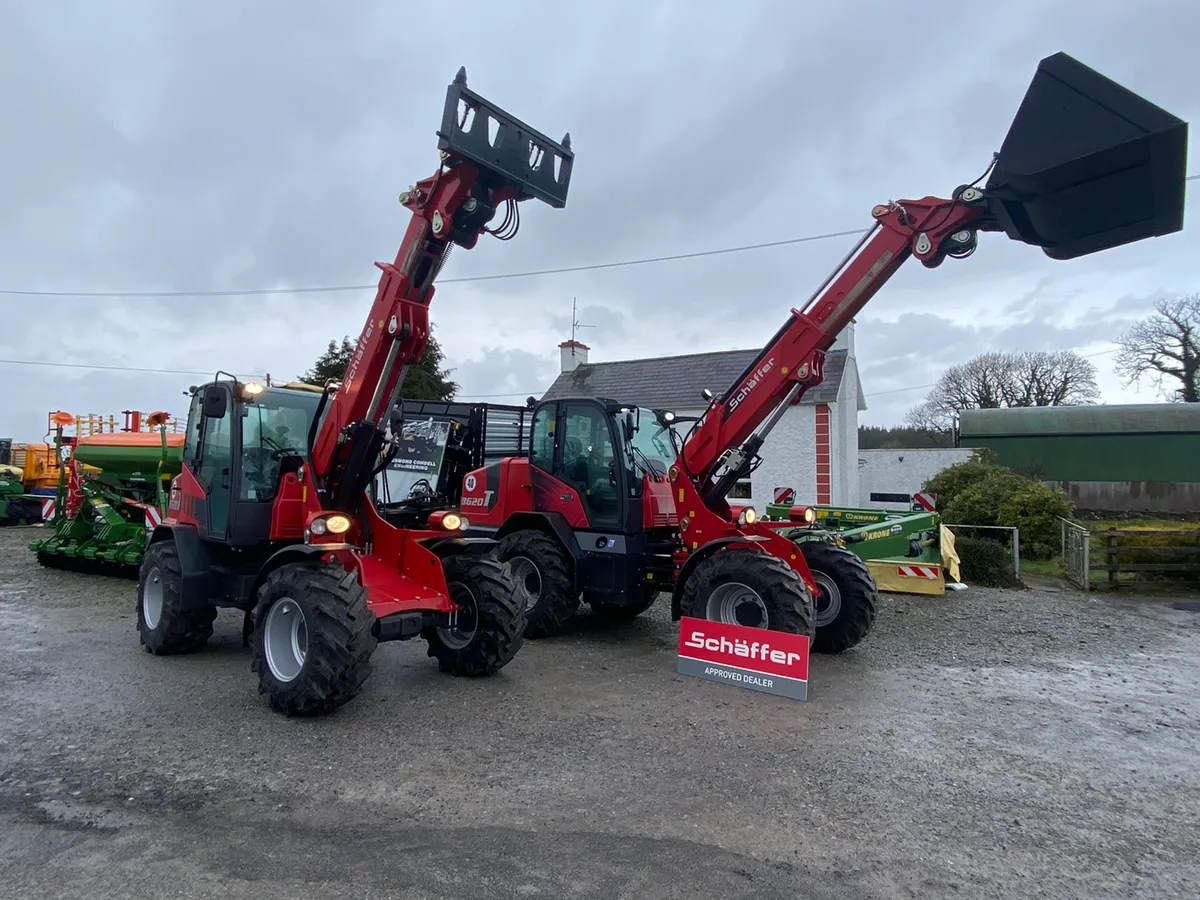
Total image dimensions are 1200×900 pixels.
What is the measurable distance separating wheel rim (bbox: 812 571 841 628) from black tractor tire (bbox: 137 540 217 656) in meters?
5.42

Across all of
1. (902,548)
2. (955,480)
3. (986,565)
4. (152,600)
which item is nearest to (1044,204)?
(902,548)

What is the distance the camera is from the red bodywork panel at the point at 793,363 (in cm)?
658

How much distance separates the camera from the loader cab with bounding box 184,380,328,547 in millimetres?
6430

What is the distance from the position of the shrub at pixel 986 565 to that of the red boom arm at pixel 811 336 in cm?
587

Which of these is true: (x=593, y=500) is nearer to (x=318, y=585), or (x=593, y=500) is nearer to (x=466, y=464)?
(x=318, y=585)

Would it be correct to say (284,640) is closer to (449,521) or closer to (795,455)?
(449,521)

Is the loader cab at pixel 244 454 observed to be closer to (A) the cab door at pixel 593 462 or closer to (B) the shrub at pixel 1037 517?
(A) the cab door at pixel 593 462

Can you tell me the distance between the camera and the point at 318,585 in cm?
510

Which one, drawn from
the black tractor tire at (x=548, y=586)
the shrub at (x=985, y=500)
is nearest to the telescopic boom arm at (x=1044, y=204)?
the black tractor tire at (x=548, y=586)

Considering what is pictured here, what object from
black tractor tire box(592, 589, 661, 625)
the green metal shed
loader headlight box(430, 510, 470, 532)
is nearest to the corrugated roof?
the green metal shed

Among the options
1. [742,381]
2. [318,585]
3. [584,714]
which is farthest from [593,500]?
[318,585]

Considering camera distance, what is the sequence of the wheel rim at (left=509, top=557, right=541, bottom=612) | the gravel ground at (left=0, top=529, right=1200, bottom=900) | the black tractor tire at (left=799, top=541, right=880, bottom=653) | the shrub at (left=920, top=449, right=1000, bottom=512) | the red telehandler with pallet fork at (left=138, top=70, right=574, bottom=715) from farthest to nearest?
the shrub at (left=920, top=449, right=1000, bottom=512) → the wheel rim at (left=509, top=557, right=541, bottom=612) → the black tractor tire at (left=799, top=541, right=880, bottom=653) → the red telehandler with pallet fork at (left=138, top=70, right=574, bottom=715) → the gravel ground at (left=0, top=529, right=1200, bottom=900)

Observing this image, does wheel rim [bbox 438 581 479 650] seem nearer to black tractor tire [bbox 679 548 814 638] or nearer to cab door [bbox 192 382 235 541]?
black tractor tire [bbox 679 548 814 638]

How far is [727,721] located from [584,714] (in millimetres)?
979
